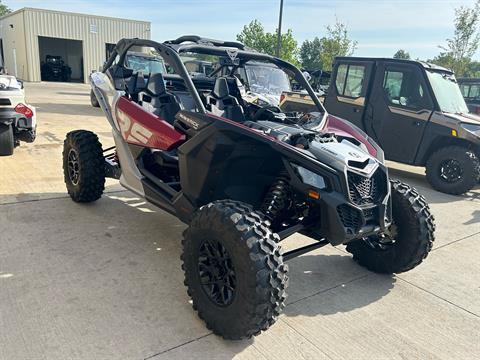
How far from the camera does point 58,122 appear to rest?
400 inches

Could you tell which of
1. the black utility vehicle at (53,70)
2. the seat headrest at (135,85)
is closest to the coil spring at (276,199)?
the seat headrest at (135,85)

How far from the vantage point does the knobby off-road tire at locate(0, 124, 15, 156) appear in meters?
6.00

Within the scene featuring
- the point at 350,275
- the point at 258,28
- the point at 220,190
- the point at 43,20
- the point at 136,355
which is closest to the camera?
the point at 136,355

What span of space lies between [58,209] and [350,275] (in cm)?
310

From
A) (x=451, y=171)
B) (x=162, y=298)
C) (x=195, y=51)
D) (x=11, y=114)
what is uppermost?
(x=195, y=51)

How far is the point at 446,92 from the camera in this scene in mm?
6836

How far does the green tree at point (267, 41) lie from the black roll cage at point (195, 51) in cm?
3046

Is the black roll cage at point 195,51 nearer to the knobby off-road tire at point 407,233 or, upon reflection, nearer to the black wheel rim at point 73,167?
the knobby off-road tire at point 407,233

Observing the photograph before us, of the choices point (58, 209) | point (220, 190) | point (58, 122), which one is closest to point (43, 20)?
point (58, 122)

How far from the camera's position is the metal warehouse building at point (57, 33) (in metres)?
28.1

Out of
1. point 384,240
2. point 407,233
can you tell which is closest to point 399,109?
point 384,240

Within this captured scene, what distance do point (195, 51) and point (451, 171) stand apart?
4957 mm

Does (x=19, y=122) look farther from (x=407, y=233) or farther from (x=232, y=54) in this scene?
(x=407, y=233)

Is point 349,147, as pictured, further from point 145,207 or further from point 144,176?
point 145,207
